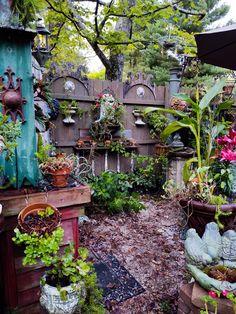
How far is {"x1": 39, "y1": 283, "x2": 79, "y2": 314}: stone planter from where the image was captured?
1.15 m

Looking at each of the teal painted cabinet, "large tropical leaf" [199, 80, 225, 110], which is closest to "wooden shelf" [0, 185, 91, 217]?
the teal painted cabinet

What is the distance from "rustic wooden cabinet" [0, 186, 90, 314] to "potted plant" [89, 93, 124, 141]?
77.0 inches

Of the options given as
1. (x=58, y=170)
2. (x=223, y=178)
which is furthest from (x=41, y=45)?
(x=223, y=178)

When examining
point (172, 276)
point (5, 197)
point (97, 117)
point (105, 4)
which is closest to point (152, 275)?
point (172, 276)

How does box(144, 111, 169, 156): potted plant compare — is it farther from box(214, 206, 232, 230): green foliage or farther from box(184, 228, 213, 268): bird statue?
box(184, 228, 213, 268): bird statue

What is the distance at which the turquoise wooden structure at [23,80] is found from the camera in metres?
1.37

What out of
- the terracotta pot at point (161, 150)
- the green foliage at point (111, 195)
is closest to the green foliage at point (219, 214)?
the green foliage at point (111, 195)

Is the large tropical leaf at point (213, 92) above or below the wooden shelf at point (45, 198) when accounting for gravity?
above

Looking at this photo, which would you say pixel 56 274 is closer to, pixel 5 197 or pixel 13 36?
pixel 5 197

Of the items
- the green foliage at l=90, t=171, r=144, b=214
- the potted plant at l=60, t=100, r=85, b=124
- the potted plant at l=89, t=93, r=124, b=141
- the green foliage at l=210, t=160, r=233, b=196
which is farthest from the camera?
the potted plant at l=89, t=93, r=124, b=141

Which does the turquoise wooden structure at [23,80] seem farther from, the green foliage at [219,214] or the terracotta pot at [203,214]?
the green foliage at [219,214]

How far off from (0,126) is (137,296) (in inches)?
57.6

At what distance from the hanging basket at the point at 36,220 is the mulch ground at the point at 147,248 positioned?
2.60 feet

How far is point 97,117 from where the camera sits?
3469 mm
